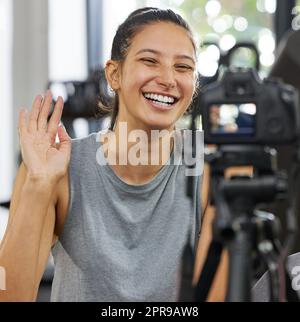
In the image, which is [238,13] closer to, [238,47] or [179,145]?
[179,145]

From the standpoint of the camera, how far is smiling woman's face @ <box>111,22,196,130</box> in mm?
1061

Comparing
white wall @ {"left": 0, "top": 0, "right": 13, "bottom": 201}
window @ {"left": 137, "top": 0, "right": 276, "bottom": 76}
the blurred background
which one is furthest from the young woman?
white wall @ {"left": 0, "top": 0, "right": 13, "bottom": 201}

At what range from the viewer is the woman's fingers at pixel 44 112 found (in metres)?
0.98

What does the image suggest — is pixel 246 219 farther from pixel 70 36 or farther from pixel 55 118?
pixel 70 36

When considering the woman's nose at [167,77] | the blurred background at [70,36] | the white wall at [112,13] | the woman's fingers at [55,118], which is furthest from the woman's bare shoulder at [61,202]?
the white wall at [112,13]

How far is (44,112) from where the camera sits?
0.98 metres

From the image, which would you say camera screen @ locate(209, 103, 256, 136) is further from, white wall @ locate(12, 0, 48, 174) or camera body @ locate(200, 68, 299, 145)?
white wall @ locate(12, 0, 48, 174)

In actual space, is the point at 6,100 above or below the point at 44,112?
below

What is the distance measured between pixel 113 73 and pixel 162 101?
0.43 feet

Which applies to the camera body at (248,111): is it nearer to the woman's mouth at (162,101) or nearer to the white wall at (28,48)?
the woman's mouth at (162,101)

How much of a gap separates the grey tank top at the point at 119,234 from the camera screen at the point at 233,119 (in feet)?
1.06

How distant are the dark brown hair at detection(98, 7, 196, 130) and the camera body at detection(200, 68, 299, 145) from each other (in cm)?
41

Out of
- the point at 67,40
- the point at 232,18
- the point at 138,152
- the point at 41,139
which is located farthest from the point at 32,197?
the point at 67,40
